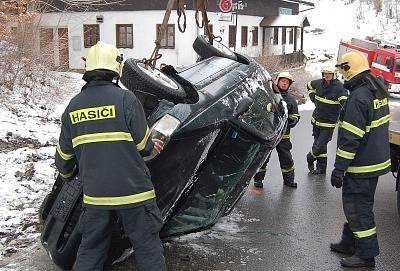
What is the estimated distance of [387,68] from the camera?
20.7m

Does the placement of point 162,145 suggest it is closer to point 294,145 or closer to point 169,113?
point 169,113

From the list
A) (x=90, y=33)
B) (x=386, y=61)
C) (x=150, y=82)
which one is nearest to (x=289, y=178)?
(x=150, y=82)

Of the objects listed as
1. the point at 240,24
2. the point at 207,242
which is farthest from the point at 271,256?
the point at 240,24

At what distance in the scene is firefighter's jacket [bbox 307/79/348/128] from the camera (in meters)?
7.14

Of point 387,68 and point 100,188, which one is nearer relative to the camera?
point 100,188

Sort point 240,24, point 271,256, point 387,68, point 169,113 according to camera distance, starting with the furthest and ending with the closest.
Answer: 1. point 240,24
2. point 387,68
3. point 271,256
4. point 169,113

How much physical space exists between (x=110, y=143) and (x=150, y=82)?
58cm

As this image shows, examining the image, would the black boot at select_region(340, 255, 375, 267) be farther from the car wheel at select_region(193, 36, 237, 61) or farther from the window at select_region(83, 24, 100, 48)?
the window at select_region(83, 24, 100, 48)

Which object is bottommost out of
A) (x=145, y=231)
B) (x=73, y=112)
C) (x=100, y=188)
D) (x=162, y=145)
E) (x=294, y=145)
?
(x=294, y=145)

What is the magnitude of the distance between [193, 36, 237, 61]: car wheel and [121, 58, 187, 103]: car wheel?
4.12 feet

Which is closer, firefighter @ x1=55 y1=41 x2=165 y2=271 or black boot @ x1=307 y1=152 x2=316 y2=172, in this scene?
firefighter @ x1=55 y1=41 x2=165 y2=271

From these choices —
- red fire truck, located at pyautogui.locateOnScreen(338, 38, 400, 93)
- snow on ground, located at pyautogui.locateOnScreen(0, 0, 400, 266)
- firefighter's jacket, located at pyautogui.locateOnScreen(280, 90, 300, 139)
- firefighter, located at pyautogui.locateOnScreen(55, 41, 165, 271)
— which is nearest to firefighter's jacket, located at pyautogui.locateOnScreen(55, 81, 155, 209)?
firefighter, located at pyautogui.locateOnScreen(55, 41, 165, 271)

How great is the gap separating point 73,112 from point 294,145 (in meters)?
6.90

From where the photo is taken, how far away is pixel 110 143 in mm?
3023
